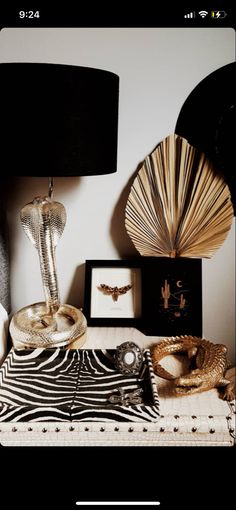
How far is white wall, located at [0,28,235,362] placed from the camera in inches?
52.7

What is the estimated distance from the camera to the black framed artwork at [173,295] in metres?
1.37

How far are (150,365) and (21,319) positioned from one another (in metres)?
0.40

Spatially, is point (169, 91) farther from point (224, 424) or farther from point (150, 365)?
point (224, 424)

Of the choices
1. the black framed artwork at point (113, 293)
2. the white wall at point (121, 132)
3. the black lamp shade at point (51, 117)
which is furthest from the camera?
the black framed artwork at point (113, 293)

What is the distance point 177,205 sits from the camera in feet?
4.66

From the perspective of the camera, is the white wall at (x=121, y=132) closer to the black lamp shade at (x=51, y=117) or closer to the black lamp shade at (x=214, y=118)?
the black lamp shade at (x=214, y=118)

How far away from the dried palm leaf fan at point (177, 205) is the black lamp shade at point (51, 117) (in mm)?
364

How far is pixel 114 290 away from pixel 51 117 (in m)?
0.62

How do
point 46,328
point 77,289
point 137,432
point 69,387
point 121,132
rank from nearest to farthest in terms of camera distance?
point 137,432
point 69,387
point 46,328
point 121,132
point 77,289

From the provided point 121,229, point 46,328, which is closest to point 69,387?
point 46,328

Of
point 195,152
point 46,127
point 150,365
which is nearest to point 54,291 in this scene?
point 150,365
